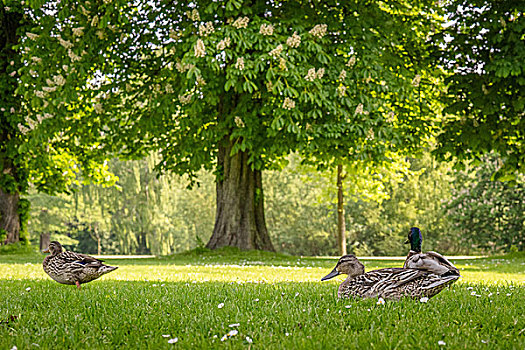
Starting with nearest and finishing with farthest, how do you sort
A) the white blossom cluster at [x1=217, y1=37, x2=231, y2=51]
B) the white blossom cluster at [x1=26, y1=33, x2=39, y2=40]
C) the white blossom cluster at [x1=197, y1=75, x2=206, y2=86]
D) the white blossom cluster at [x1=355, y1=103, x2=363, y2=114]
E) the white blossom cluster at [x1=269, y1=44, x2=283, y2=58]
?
the white blossom cluster at [x1=217, y1=37, x2=231, y2=51] < the white blossom cluster at [x1=269, y1=44, x2=283, y2=58] < the white blossom cluster at [x1=197, y1=75, x2=206, y2=86] < the white blossom cluster at [x1=355, y1=103, x2=363, y2=114] < the white blossom cluster at [x1=26, y1=33, x2=39, y2=40]

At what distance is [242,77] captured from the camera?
1362 cm

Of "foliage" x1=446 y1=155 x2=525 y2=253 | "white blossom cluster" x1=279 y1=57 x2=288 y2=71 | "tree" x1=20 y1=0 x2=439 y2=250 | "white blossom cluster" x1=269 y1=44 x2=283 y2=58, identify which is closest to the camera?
"white blossom cluster" x1=269 y1=44 x2=283 y2=58

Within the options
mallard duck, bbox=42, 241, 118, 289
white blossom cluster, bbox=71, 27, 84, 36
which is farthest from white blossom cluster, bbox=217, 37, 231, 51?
mallard duck, bbox=42, 241, 118, 289

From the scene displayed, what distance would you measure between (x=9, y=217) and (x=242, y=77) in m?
11.4

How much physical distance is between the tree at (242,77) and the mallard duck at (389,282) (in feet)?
23.4

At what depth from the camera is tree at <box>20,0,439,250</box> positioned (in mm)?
12844

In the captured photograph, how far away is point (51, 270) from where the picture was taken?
654cm

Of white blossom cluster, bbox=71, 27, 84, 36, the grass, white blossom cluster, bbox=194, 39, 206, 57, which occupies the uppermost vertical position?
white blossom cluster, bbox=71, 27, 84, 36

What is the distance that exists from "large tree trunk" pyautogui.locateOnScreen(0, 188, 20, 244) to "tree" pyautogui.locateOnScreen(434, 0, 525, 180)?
15.3 meters

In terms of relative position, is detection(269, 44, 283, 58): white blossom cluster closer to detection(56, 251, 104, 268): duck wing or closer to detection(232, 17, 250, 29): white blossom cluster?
detection(232, 17, 250, 29): white blossom cluster

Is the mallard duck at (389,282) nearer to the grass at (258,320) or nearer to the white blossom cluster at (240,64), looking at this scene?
the grass at (258,320)

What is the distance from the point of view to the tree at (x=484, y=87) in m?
14.4

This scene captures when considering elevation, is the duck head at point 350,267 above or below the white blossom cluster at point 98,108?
below

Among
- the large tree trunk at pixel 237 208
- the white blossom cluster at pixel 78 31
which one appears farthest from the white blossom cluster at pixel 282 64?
the white blossom cluster at pixel 78 31
